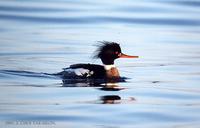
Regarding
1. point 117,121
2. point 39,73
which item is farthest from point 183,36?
point 117,121

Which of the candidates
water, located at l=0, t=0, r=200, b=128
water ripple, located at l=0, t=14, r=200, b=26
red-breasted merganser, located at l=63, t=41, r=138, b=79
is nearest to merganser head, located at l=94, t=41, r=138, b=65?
red-breasted merganser, located at l=63, t=41, r=138, b=79

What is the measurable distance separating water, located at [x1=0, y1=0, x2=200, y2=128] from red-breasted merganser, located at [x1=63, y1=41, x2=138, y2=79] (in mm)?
303

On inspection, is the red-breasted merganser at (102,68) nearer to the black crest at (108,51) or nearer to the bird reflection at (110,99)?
the black crest at (108,51)

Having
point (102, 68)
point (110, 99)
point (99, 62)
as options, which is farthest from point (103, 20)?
point (110, 99)

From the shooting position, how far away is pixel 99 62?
17672 millimetres

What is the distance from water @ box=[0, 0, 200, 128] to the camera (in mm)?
11227

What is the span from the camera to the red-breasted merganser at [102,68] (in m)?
14.8

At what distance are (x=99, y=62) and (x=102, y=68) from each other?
225 cm

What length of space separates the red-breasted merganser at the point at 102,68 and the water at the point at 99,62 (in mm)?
303

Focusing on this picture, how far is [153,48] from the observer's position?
18.7 m

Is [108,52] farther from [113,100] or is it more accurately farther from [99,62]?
[113,100]

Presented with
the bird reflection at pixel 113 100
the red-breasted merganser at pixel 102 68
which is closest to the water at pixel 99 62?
the bird reflection at pixel 113 100

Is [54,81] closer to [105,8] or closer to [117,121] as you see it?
[117,121]

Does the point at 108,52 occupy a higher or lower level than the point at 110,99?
higher
